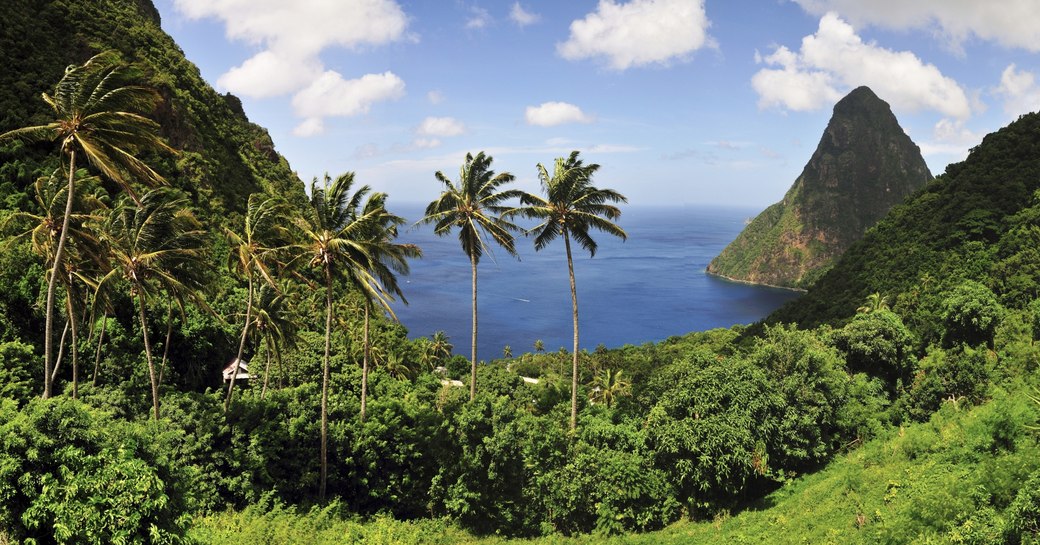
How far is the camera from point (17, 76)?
1489 inches

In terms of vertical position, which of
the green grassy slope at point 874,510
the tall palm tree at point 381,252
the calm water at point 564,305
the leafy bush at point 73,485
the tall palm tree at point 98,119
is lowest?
the calm water at point 564,305

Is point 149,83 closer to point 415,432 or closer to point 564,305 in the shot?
point 415,432

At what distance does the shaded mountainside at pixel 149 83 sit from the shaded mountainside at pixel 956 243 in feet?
190

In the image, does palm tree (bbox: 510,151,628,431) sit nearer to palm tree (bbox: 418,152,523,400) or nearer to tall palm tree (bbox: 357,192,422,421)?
palm tree (bbox: 418,152,523,400)

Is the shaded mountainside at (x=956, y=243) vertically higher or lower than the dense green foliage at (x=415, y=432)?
higher

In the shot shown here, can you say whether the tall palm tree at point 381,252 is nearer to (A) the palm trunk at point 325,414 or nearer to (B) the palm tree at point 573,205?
(A) the palm trunk at point 325,414

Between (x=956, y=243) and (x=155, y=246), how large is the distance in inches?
2787

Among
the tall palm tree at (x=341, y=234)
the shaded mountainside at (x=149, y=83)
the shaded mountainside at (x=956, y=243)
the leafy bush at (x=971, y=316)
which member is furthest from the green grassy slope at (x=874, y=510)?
the shaded mountainside at (x=956, y=243)

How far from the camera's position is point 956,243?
5897 centimetres

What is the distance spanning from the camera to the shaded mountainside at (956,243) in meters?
45.5

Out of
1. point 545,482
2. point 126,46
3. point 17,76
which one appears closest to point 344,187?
point 545,482

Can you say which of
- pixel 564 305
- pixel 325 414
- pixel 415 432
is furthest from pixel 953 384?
pixel 564 305

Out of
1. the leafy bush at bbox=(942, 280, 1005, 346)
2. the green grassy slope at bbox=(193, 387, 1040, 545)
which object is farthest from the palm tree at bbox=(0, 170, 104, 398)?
the leafy bush at bbox=(942, 280, 1005, 346)

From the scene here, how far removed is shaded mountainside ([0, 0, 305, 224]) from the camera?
35500 mm
